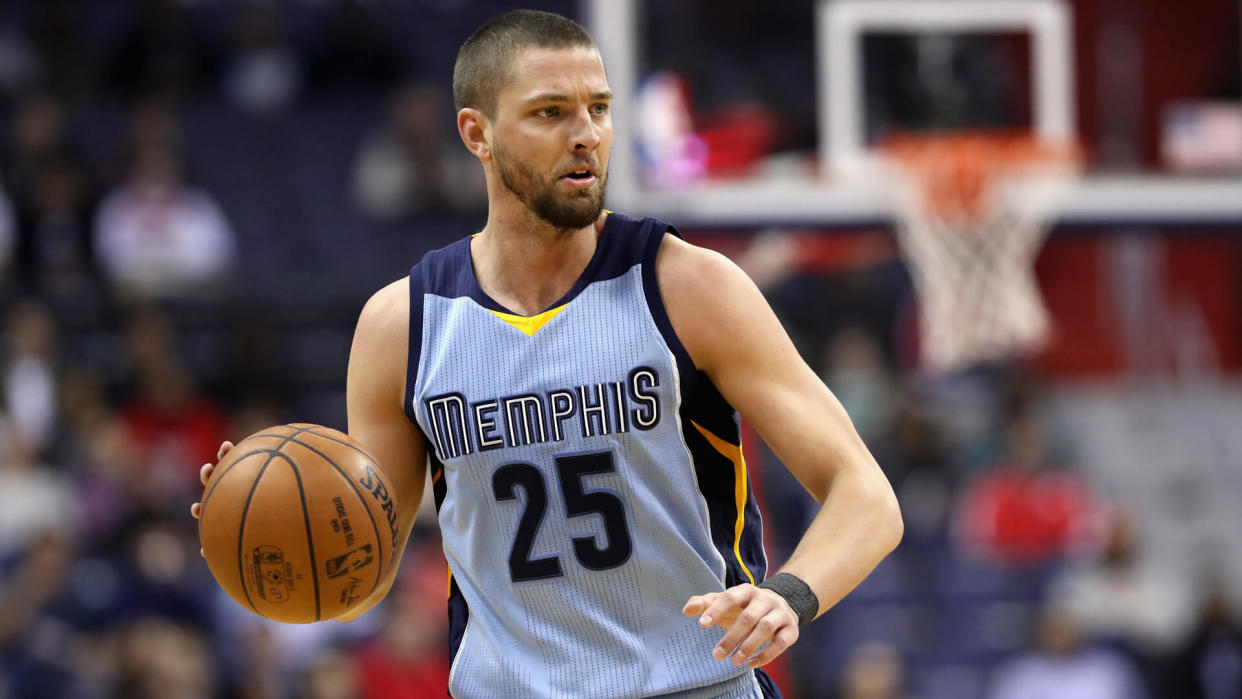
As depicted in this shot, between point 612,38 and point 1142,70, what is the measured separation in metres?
6.44

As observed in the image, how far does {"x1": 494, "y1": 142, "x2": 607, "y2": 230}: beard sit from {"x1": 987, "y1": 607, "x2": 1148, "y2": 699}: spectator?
285 inches

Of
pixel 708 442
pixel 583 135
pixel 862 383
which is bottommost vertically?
pixel 862 383

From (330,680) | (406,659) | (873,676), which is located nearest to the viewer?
(330,680)

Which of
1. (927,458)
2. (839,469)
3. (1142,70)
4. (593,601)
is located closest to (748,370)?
(839,469)

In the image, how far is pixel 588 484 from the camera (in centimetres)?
329

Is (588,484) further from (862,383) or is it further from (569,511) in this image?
(862,383)

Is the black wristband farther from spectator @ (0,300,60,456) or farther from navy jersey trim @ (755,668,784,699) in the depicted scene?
spectator @ (0,300,60,456)

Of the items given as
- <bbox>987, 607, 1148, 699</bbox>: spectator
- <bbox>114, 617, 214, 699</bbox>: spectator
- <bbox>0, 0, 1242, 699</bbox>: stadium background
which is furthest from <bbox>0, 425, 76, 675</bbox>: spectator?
<bbox>987, 607, 1148, 699</bbox>: spectator

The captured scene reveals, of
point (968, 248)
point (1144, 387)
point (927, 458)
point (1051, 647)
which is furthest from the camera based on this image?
point (1144, 387)

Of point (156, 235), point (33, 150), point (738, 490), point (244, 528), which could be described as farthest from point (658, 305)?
point (33, 150)

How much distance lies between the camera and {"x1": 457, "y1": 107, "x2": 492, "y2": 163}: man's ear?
11.2ft

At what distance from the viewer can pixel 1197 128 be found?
9219mm

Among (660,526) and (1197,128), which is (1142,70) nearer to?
(1197,128)

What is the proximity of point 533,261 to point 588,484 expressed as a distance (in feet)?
1.57
